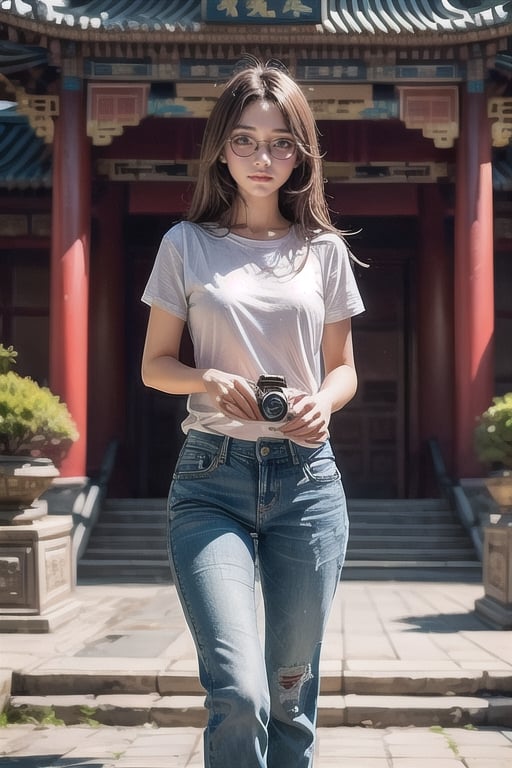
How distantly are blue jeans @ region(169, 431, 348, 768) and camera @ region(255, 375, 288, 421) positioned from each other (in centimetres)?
14

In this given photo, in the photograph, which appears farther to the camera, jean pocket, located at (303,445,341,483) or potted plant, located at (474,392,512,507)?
potted plant, located at (474,392,512,507)

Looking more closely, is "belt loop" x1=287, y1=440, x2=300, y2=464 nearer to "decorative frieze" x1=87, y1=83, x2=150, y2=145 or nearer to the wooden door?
"decorative frieze" x1=87, y1=83, x2=150, y2=145

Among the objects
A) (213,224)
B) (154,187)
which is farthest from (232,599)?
(154,187)

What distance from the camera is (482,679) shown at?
14.0 ft

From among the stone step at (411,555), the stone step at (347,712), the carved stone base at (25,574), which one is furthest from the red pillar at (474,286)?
the stone step at (347,712)

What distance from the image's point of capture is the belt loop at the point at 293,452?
1.95 metres

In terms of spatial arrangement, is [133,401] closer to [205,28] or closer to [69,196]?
[69,196]

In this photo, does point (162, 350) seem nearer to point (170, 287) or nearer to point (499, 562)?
point (170, 287)

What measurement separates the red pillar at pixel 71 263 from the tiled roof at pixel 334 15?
2.04ft

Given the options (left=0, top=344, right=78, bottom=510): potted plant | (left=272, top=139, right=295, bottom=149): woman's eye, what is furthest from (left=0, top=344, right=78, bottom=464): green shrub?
(left=272, top=139, right=295, bottom=149): woman's eye

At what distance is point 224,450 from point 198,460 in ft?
0.18

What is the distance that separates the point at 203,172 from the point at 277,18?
7273 millimetres

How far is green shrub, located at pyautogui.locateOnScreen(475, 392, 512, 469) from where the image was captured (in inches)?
272

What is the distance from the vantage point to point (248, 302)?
6.58ft
